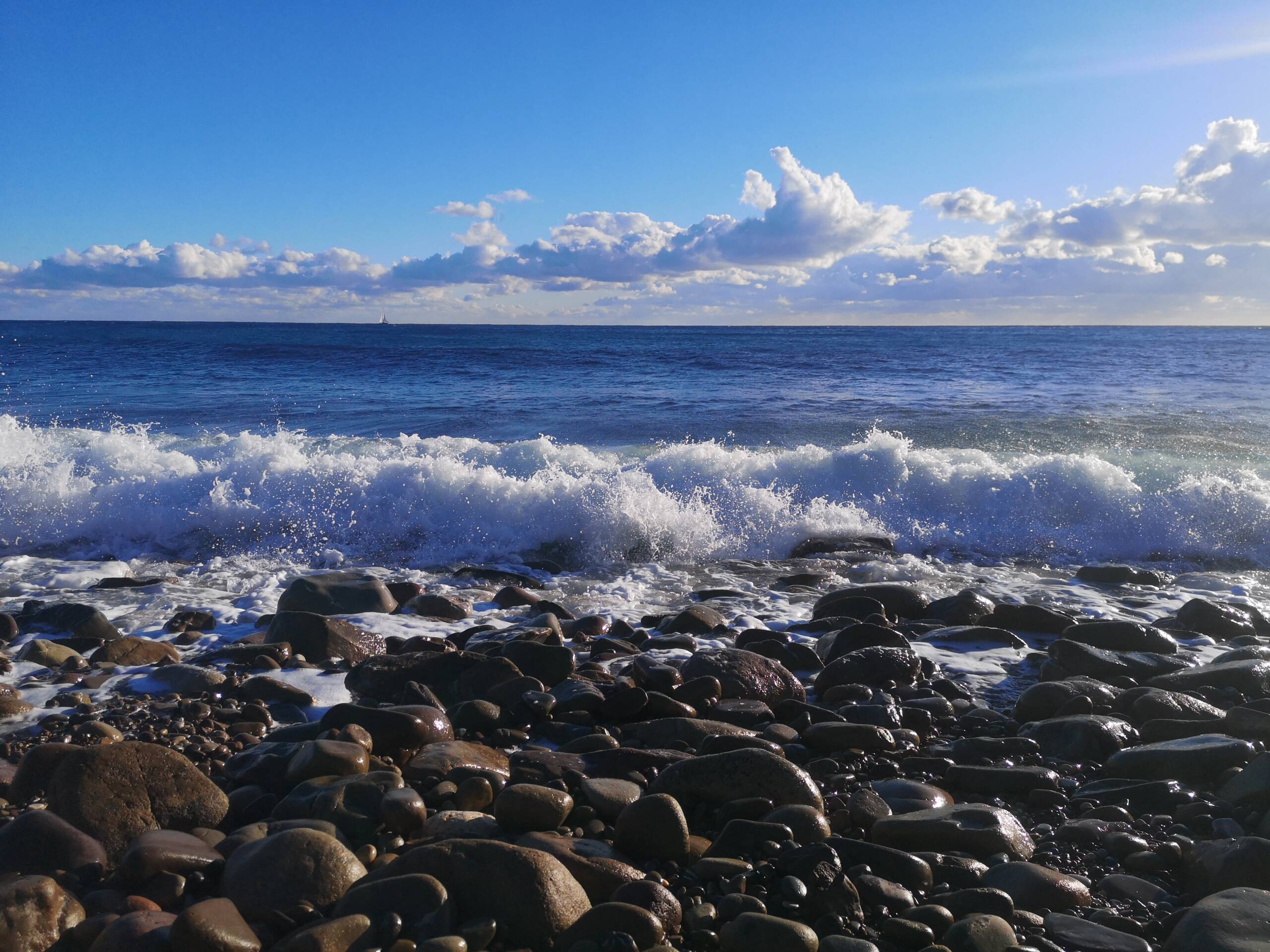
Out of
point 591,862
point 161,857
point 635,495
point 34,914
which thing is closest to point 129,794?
point 161,857

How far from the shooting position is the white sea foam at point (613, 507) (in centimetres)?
829

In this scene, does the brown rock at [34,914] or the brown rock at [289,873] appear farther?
the brown rock at [289,873]

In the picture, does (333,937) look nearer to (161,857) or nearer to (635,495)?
(161,857)

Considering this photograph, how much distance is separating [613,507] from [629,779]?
5.24 meters

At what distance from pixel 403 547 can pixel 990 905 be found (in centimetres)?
671

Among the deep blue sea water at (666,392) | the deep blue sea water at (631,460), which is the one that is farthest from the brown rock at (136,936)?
the deep blue sea water at (666,392)

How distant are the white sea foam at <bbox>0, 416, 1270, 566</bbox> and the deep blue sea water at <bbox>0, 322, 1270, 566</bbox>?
0.03m

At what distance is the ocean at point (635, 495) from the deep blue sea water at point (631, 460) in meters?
0.04

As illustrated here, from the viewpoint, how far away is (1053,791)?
3.30 meters

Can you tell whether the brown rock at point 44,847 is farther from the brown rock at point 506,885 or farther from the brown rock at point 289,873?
the brown rock at point 506,885

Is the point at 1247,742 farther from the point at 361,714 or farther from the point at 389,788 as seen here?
the point at 361,714

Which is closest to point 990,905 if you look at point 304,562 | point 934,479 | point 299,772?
point 299,772

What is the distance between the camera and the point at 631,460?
11766 millimetres

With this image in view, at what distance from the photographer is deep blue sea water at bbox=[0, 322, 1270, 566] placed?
848 centimetres
